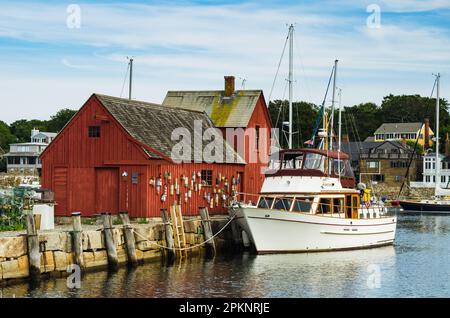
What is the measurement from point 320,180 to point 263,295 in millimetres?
12610

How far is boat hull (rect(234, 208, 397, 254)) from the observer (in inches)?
1396

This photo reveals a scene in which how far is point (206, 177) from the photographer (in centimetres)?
4088

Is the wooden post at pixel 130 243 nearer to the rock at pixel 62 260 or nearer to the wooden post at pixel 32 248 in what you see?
the rock at pixel 62 260

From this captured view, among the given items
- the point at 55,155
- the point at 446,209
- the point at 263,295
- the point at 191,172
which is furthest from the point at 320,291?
the point at 446,209

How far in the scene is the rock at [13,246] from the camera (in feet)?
85.6

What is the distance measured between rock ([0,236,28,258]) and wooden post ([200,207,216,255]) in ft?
34.8

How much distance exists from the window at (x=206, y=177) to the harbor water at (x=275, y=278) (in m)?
5.64

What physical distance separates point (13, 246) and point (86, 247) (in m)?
3.73

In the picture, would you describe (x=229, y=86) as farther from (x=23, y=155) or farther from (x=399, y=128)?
(x=399, y=128)

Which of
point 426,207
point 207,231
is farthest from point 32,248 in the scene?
point 426,207

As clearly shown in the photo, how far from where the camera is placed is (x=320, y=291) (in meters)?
27.4

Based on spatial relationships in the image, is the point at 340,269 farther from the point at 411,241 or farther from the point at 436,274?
the point at 411,241

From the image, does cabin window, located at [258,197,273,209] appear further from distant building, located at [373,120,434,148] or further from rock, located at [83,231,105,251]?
distant building, located at [373,120,434,148]

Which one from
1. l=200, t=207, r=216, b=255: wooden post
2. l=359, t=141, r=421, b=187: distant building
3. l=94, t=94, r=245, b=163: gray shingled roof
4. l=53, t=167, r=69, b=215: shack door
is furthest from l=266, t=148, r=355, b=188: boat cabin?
l=359, t=141, r=421, b=187: distant building
